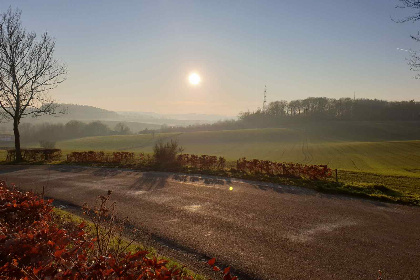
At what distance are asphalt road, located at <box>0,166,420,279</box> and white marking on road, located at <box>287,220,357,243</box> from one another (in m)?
0.03

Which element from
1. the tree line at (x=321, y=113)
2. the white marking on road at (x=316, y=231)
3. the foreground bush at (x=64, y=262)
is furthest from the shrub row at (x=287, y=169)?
the tree line at (x=321, y=113)

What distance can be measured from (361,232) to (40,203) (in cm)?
854

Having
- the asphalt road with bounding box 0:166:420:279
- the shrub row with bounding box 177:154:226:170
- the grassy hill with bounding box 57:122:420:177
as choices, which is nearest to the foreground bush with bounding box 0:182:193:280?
the asphalt road with bounding box 0:166:420:279

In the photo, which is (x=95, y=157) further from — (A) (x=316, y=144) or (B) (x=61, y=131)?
(B) (x=61, y=131)

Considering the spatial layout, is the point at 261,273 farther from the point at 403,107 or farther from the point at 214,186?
the point at 403,107

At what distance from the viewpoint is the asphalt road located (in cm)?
613

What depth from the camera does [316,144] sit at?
204ft

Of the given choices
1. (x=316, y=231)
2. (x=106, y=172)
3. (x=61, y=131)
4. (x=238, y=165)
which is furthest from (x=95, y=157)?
→ (x=61, y=131)

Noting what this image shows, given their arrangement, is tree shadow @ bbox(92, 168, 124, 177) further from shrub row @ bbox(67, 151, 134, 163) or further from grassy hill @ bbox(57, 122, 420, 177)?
grassy hill @ bbox(57, 122, 420, 177)

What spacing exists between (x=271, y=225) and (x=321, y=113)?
109401 millimetres

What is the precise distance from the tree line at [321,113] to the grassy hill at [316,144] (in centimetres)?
1045

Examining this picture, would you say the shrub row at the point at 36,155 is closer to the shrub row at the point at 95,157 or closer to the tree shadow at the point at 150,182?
the shrub row at the point at 95,157

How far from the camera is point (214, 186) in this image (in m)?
14.0

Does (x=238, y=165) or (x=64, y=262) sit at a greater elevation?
(x=64, y=262)
